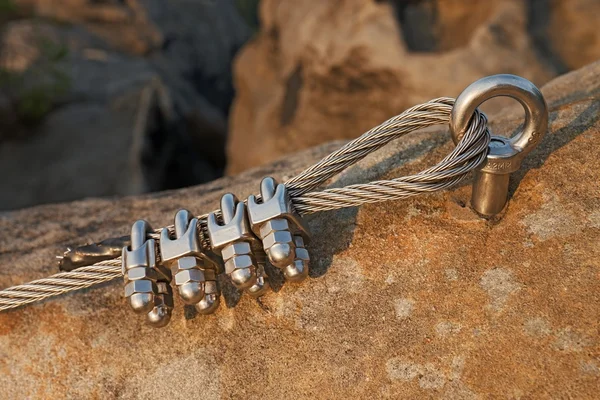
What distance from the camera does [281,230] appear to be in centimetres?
88

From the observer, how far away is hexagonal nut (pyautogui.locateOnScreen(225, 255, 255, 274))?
0.88 m

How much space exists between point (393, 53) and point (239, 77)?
57.9 inches

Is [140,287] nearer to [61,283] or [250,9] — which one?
[61,283]

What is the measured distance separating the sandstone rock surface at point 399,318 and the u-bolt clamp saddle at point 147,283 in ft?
0.22

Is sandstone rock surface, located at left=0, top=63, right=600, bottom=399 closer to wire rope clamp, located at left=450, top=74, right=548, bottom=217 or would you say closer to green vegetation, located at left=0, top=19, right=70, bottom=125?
wire rope clamp, located at left=450, top=74, right=548, bottom=217

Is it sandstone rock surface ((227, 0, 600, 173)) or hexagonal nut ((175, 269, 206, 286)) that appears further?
sandstone rock surface ((227, 0, 600, 173))

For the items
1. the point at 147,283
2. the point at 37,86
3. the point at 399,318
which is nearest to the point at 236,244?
the point at 147,283

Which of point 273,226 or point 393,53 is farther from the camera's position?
point 393,53

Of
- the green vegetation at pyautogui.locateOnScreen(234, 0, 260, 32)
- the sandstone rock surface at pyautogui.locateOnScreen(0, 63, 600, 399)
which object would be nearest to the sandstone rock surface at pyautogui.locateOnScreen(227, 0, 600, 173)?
the sandstone rock surface at pyautogui.locateOnScreen(0, 63, 600, 399)

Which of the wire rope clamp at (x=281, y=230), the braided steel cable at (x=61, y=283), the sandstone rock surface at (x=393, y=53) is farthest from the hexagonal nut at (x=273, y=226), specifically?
the sandstone rock surface at (x=393, y=53)

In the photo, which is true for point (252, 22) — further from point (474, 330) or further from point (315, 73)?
point (474, 330)

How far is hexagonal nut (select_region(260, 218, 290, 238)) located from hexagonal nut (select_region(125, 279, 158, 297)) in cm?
21

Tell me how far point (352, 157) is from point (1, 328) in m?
0.76

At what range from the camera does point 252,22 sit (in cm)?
923
